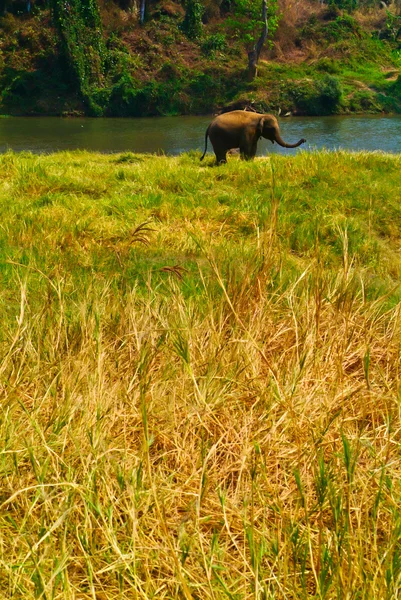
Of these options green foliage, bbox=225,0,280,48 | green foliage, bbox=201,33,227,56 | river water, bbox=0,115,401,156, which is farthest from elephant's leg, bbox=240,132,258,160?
green foliage, bbox=201,33,227,56

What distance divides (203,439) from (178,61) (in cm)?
3248

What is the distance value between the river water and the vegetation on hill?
6.41 feet

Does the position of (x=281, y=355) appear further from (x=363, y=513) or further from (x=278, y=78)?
(x=278, y=78)

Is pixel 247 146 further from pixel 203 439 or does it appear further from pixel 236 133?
pixel 203 439

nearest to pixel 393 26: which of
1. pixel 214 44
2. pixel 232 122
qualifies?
pixel 214 44

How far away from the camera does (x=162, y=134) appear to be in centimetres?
2112

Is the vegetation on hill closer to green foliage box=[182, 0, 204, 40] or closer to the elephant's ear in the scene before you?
green foliage box=[182, 0, 204, 40]

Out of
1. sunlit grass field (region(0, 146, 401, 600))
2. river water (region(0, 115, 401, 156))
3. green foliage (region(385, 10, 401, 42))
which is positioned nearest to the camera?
sunlit grass field (region(0, 146, 401, 600))

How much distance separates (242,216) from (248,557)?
4703 millimetres

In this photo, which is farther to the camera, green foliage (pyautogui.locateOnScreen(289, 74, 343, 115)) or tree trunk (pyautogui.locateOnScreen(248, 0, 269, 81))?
tree trunk (pyautogui.locateOnScreen(248, 0, 269, 81))

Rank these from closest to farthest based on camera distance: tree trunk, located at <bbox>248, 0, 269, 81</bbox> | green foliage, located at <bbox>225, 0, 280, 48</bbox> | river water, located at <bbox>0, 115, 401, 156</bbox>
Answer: river water, located at <bbox>0, 115, 401, 156</bbox>
tree trunk, located at <bbox>248, 0, 269, 81</bbox>
green foliage, located at <bbox>225, 0, 280, 48</bbox>

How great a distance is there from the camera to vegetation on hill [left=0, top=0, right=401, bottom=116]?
2836cm

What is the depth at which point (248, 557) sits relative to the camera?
5.77 ft

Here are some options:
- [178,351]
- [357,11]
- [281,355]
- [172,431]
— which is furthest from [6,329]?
[357,11]
